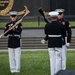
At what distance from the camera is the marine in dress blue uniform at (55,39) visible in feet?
32.8

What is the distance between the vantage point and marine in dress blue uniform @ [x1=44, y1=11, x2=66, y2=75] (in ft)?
32.8

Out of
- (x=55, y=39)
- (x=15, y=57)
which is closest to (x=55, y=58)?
(x=55, y=39)

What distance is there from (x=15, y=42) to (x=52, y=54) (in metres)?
1.56

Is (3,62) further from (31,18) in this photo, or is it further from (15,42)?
(31,18)

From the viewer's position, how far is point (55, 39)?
33.2 ft

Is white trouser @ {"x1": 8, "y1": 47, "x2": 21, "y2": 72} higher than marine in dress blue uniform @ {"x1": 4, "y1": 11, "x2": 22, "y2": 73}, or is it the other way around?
marine in dress blue uniform @ {"x1": 4, "y1": 11, "x2": 22, "y2": 73}

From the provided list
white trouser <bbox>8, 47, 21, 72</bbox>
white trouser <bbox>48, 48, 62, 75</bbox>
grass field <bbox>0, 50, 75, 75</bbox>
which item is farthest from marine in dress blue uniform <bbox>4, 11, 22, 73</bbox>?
white trouser <bbox>48, 48, 62, 75</bbox>

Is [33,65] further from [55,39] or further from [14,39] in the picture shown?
[55,39]

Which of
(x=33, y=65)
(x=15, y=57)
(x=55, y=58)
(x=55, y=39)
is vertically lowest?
(x=33, y=65)

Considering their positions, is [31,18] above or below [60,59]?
below

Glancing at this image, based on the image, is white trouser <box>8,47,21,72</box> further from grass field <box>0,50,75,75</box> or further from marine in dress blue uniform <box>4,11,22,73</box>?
grass field <box>0,50,75,75</box>

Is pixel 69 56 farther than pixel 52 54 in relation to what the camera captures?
Yes

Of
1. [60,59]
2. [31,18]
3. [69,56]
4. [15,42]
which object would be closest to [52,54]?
[60,59]

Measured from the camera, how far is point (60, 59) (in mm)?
10242
